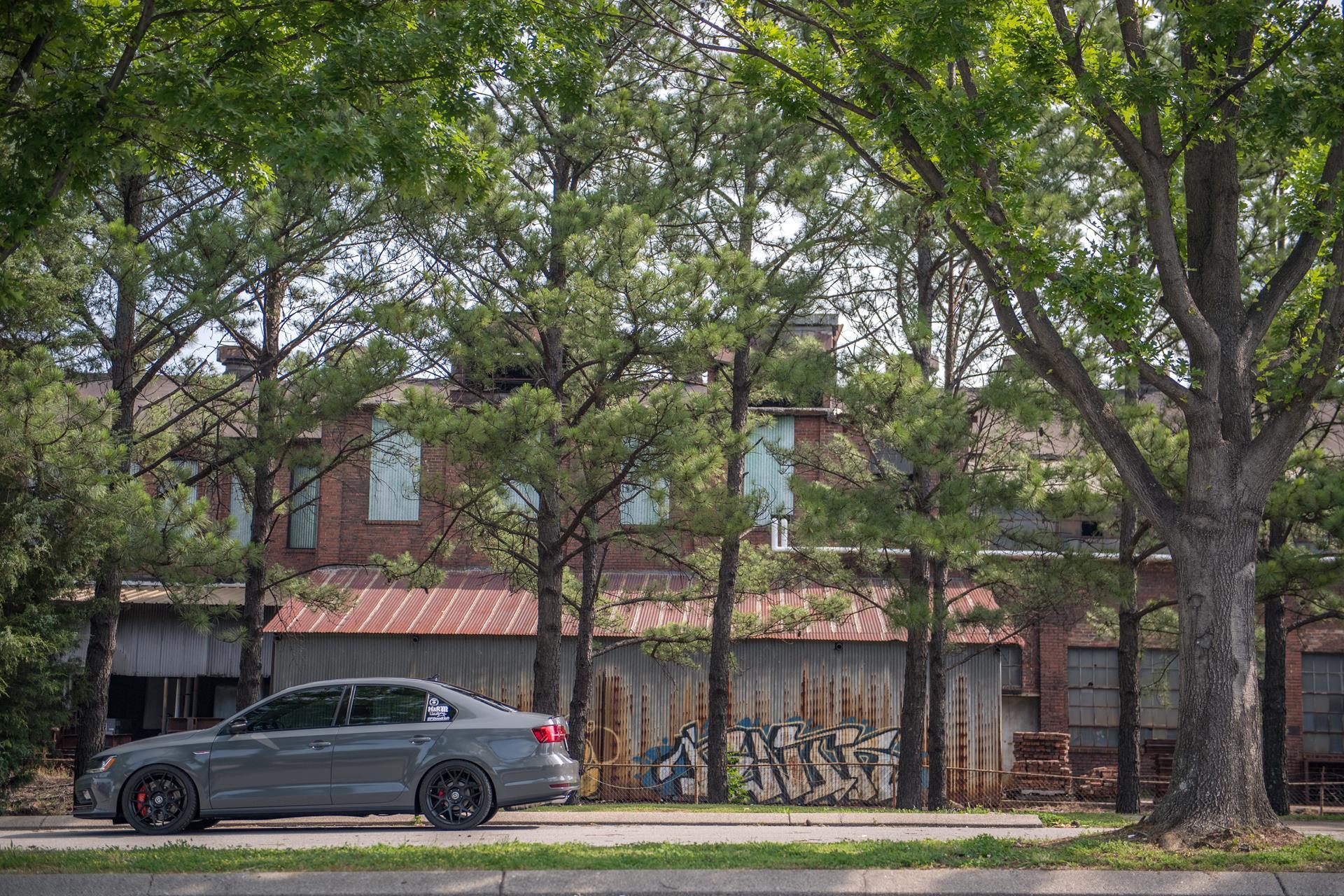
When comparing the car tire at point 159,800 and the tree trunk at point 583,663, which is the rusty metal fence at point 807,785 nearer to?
the tree trunk at point 583,663

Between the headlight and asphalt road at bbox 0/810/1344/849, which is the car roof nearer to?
asphalt road at bbox 0/810/1344/849

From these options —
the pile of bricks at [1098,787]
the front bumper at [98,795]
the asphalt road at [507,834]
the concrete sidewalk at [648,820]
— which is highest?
the front bumper at [98,795]

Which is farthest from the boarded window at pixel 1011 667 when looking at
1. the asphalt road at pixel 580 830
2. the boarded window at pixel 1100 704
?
the asphalt road at pixel 580 830

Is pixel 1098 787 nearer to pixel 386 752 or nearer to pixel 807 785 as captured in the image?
pixel 807 785

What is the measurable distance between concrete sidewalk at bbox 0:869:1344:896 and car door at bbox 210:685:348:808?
3.96 m

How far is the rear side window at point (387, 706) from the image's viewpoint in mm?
11570

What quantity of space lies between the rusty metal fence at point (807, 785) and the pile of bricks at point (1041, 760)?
47 centimetres

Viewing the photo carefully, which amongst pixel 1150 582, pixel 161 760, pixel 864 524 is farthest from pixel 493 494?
pixel 1150 582

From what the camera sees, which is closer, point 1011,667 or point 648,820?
point 648,820

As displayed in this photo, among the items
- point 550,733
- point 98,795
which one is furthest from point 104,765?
point 550,733

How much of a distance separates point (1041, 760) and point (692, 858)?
1877 cm

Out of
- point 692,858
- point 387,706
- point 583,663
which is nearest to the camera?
point 692,858

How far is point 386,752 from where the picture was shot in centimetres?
1135

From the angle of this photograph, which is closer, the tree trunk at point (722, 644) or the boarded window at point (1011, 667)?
the tree trunk at point (722, 644)
